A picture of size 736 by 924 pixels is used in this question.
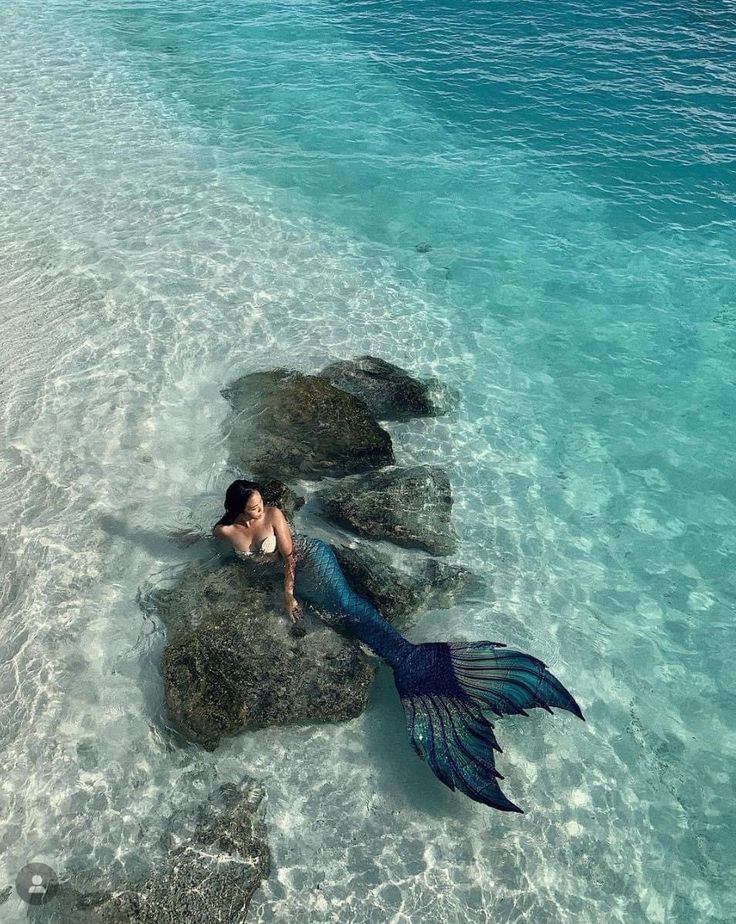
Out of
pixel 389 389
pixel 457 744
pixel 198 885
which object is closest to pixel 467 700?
pixel 457 744

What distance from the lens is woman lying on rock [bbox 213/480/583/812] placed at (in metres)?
7.68

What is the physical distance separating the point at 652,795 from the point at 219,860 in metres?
5.09

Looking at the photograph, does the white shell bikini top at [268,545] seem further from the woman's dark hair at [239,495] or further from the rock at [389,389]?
the rock at [389,389]

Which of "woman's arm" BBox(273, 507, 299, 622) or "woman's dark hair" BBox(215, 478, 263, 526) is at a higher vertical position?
"woman's dark hair" BBox(215, 478, 263, 526)

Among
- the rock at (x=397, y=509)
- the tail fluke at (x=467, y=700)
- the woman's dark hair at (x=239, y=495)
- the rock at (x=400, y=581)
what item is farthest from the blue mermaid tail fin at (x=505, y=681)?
the woman's dark hair at (x=239, y=495)

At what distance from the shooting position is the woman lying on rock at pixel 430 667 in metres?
7.68

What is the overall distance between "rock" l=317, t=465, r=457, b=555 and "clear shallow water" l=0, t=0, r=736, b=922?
1.72 ft

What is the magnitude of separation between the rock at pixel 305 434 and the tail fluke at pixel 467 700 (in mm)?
3829

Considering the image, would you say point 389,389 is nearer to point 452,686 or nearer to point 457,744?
point 452,686

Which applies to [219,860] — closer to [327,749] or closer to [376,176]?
[327,749]

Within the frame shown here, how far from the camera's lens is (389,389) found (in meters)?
12.9

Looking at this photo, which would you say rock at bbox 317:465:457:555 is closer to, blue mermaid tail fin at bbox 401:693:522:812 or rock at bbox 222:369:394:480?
rock at bbox 222:369:394:480

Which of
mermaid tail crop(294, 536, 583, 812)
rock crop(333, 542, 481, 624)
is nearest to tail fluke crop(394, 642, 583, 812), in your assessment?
mermaid tail crop(294, 536, 583, 812)

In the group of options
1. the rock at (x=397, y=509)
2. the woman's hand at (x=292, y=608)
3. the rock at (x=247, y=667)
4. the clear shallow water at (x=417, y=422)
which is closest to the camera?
the clear shallow water at (x=417, y=422)
